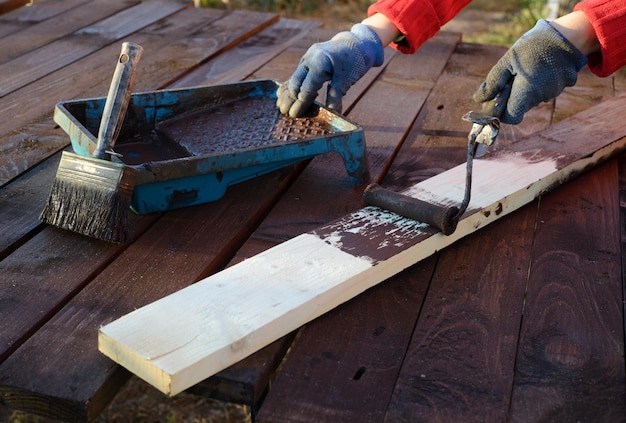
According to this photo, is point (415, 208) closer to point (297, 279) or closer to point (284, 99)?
point (297, 279)

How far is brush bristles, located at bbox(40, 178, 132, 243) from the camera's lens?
1646mm

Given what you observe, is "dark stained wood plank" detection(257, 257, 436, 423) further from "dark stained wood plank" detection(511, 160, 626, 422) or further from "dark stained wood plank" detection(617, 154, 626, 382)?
"dark stained wood plank" detection(617, 154, 626, 382)

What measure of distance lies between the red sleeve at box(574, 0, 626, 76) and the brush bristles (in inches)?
47.3

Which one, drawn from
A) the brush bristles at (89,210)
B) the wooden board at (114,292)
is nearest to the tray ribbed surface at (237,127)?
the wooden board at (114,292)

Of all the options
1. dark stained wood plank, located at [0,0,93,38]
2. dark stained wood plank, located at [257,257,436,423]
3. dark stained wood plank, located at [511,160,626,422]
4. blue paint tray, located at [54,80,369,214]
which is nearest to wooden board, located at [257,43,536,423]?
dark stained wood plank, located at [257,257,436,423]

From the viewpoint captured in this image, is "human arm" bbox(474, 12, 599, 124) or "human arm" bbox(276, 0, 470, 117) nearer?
"human arm" bbox(474, 12, 599, 124)

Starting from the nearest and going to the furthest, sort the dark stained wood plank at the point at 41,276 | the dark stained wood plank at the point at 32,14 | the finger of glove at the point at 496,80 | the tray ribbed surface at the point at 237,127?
the dark stained wood plank at the point at 41,276, the finger of glove at the point at 496,80, the tray ribbed surface at the point at 237,127, the dark stained wood plank at the point at 32,14

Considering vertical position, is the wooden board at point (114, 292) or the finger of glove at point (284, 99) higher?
the finger of glove at point (284, 99)

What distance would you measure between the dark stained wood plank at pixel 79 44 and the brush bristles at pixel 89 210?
3.35 ft

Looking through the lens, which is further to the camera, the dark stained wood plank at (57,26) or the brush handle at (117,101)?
the dark stained wood plank at (57,26)

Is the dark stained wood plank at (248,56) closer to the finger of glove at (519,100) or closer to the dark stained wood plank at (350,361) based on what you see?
the finger of glove at (519,100)

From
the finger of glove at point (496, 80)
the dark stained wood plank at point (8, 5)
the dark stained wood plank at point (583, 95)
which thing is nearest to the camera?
the finger of glove at point (496, 80)

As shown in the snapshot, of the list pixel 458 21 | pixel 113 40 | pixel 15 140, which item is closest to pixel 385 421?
pixel 15 140

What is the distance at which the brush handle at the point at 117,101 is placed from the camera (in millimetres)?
1701
